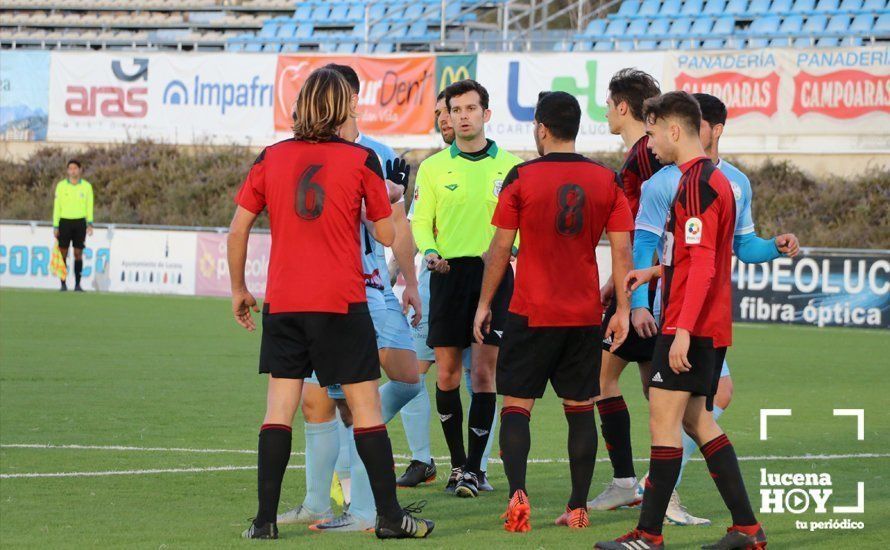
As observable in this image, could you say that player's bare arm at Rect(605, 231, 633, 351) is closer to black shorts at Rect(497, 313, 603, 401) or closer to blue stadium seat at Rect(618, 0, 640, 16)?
black shorts at Rect(497, 313, 603, 401)

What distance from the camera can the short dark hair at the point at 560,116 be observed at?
6.39 meters

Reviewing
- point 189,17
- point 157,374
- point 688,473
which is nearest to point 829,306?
point 157,374

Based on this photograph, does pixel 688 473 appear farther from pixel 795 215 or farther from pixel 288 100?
pixel 288 100

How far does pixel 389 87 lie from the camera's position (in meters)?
30.8

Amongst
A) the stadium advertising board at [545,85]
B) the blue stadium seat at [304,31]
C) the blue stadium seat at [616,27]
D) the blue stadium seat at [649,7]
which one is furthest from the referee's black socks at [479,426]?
the blue stadium seat at [304,31]

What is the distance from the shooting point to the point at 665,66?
2780 centimetres

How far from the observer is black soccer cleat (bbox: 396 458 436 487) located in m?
7.75

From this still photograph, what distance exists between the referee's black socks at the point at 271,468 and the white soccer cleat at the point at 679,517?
6.06ft

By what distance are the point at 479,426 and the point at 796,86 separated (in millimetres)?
20694

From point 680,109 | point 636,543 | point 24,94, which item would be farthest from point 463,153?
point 24,94

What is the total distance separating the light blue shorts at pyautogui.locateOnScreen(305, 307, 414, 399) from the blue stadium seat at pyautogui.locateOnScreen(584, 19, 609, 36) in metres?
27.0

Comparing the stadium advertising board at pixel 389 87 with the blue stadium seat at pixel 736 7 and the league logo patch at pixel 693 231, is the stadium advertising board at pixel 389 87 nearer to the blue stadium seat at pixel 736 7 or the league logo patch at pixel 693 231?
the blue stadium seat at pixel 736 7

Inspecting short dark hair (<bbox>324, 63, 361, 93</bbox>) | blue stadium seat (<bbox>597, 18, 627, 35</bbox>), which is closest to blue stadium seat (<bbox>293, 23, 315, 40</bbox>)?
blue stadium seat (<bbox>597, 18, 627, 35</bbox>)

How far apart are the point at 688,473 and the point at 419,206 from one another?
86.8 inches
